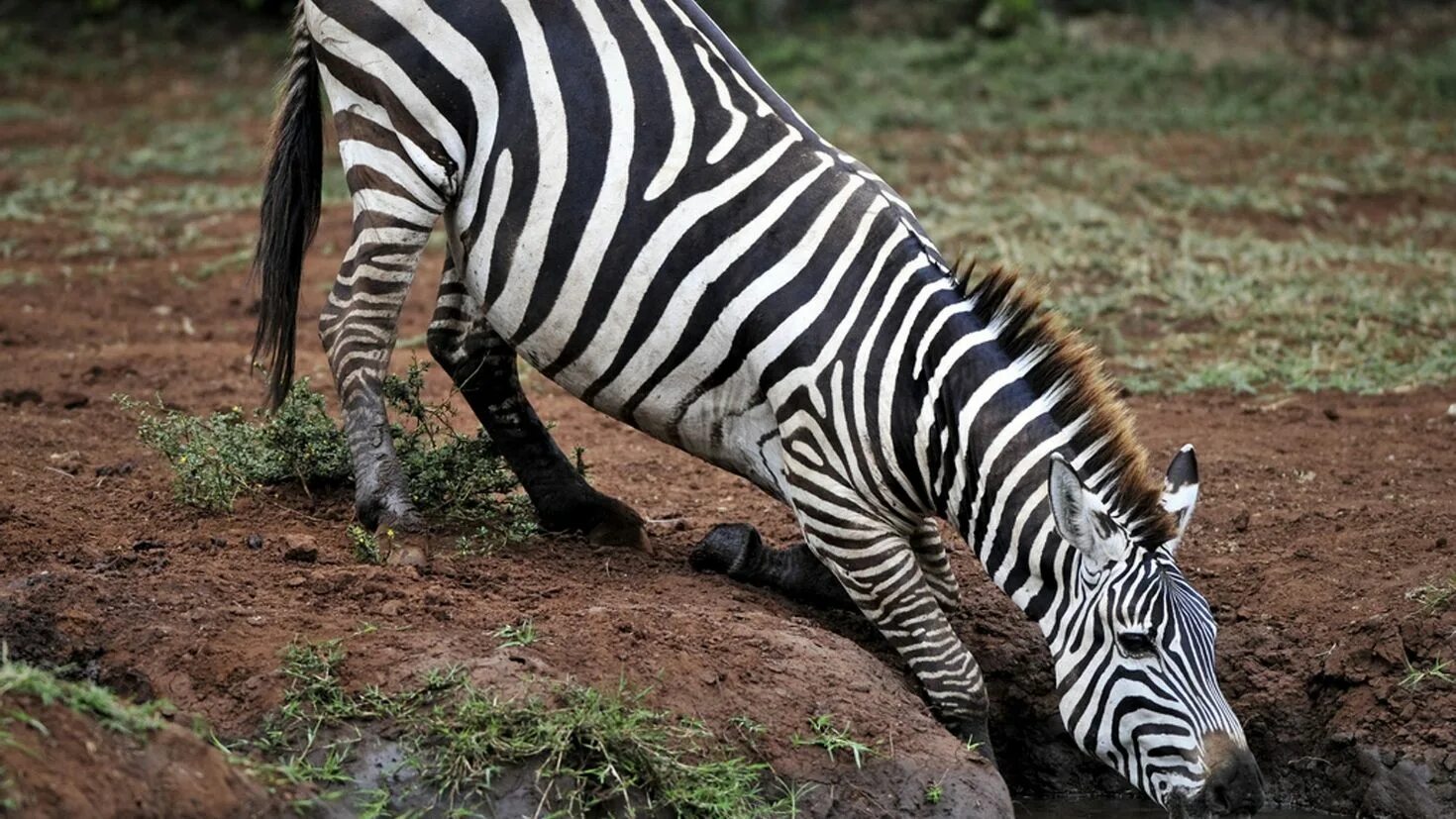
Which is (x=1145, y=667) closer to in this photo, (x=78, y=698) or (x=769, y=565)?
(x=769, y=565)

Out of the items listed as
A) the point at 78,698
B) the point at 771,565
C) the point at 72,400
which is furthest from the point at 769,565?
the point at 72,400

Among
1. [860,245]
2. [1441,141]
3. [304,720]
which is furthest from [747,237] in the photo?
[1441,141]

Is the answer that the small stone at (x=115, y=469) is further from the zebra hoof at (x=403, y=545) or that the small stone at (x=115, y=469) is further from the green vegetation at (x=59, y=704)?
the green vegetation at (x=59, y=704)

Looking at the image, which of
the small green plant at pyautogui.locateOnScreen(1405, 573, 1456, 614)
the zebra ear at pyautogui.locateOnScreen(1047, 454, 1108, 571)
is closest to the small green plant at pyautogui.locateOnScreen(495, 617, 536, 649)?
the zebra ear at pyautogui.locateOnScreen(1047, 454, 1108, 571)

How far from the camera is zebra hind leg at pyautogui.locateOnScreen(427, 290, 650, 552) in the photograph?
249 inches

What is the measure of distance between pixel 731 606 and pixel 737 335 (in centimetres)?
92

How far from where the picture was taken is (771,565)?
6102mm

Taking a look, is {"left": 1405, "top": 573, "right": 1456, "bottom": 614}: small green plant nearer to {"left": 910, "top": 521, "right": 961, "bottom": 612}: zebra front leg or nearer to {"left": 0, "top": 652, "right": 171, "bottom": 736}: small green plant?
{"left": 910, "top": 521, "right": 961, "bottom": 612}: zebra front leg

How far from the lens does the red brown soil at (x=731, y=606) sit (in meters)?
4.98

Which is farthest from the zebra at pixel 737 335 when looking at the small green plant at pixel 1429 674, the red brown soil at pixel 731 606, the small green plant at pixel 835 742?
the small green plant at pixel 1429 674

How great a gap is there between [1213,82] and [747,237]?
35.0 ft

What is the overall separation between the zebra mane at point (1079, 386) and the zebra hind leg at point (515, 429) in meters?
1.64

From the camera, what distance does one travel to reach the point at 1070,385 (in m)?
5.35

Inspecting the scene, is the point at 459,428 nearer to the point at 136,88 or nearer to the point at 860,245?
the point at 860,245
